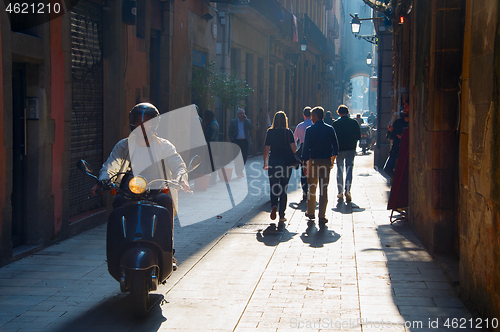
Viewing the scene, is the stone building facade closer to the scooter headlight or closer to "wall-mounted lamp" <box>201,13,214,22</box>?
the scooter headlight

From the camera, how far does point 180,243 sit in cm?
726

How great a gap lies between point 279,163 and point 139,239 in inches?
168

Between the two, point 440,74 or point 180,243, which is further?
point 180,243

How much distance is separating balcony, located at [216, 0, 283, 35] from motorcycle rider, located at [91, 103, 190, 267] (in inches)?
431

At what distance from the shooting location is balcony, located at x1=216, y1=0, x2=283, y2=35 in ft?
59.9

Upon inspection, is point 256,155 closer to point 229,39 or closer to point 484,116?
point 229,39

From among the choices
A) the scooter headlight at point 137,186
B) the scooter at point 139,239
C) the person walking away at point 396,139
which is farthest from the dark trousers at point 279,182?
the scooter headlight at point 137,186

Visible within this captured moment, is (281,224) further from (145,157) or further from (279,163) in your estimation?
(145,157)

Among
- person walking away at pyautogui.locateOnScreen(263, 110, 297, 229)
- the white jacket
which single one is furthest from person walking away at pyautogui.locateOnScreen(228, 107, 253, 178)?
the white jacket

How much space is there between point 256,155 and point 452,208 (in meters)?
15.9

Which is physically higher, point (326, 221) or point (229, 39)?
point (229, 39)

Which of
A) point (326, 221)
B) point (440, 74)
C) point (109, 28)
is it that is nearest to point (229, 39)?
point (109, 28)

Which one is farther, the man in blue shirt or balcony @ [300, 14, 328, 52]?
balcony @ [300, 14, 328, 52]

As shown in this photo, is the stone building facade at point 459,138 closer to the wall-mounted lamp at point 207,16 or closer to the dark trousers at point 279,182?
the dark trousers at point 279,182
